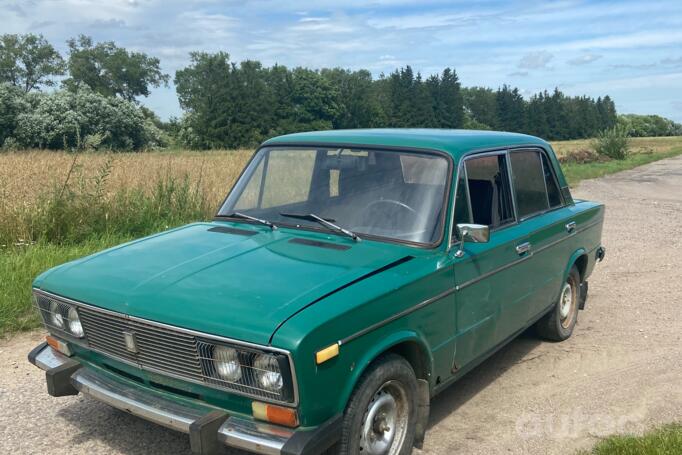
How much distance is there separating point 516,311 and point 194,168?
9986 millimetres

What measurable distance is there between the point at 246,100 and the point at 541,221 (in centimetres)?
6377

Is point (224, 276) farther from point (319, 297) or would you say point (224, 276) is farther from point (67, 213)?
point (67, 213)

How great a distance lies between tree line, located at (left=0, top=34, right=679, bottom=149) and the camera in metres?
40.4

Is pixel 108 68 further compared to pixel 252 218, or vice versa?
pixel 108 68

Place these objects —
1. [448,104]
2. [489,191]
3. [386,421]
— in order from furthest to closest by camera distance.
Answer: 1. [448,104]
2. [489,191]
3. [386,421]

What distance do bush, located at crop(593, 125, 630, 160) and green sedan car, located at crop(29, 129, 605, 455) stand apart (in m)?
30.1

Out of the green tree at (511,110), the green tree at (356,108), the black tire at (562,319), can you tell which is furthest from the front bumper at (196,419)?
the green tree at (511,110)

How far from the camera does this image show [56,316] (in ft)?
11.2

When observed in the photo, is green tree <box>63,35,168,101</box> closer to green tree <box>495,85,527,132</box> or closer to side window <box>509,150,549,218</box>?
green tree <box>495,85,527,132</box>

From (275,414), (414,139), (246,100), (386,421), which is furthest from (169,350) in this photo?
(246,100)

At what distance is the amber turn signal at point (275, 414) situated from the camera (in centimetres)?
261

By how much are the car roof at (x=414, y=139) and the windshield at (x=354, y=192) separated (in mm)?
73

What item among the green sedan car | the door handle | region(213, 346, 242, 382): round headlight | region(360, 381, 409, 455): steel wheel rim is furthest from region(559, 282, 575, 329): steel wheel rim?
region(213, 346, 242, 382): round headlight

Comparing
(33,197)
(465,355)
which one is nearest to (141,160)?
(33,197)
